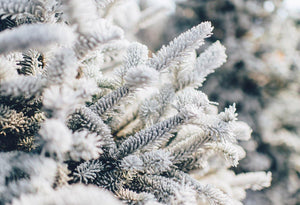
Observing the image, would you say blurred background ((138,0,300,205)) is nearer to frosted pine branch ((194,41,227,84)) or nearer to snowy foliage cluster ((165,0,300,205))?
snowy foliage cluster ((165,0,300,205))

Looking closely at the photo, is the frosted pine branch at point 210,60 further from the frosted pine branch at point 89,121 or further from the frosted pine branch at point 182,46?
the frosted pine branch at point 89,121

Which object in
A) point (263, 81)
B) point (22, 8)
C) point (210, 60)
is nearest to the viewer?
point (22, 8)

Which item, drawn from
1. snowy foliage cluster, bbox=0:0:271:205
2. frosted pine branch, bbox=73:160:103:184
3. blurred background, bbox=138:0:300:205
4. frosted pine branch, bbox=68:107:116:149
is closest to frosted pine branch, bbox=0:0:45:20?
snowy foliage cluster, bbox=0:0:271:205

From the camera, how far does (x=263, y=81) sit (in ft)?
8.92

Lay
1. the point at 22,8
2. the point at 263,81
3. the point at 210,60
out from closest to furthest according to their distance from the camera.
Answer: the point at 22,8, the point at 210,60, the point at 263,81

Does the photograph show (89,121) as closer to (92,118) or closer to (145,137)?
(92,118)

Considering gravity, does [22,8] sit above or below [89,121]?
above

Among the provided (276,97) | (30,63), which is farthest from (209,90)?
(30,63)

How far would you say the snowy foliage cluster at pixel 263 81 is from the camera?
7.82 ft

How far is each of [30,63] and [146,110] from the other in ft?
0.96

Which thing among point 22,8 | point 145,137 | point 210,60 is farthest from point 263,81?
point 22,8

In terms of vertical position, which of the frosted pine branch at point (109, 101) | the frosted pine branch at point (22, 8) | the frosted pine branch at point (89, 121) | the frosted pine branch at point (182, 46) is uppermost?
the frosted pine branch at point (182, 46)

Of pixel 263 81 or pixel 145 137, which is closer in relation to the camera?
pixel 145 137

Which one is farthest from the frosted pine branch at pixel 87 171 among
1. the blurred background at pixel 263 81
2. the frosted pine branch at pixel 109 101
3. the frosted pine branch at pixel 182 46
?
the blurred background at pixel 263 81
